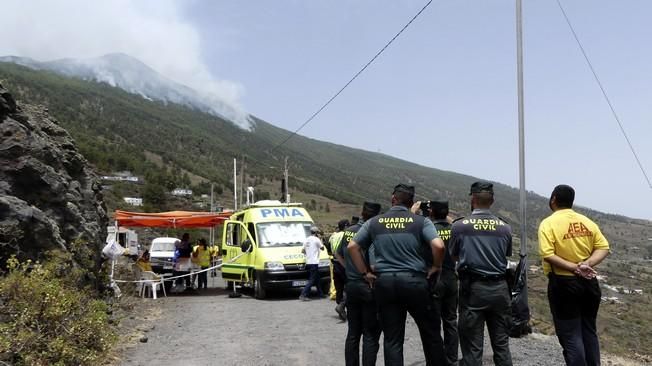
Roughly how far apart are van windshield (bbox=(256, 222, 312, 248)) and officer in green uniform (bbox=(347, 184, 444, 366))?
9.78 meters

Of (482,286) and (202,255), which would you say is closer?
(482,286)

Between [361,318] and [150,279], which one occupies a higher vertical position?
[150,279]

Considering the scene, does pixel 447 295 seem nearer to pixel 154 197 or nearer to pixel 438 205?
pixel 438 205

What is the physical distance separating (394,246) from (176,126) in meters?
136

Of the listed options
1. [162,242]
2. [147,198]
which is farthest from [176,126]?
[162,242]

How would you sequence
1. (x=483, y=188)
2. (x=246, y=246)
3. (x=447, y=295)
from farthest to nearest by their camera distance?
(x=246, y=246) < (x=447, y=295) < (x=483, y=188)

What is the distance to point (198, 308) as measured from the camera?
1334cm

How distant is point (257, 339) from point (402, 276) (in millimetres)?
4362

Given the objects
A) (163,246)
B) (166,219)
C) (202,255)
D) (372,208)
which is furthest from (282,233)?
(163,246)

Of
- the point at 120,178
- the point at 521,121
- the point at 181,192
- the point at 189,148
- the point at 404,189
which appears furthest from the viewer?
the point at 189,148

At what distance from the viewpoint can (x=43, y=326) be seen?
611 cm

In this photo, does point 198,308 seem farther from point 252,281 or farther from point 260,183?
point 260,183

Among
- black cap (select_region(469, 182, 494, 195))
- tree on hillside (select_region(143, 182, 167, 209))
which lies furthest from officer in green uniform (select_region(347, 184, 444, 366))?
tree on hillside (select_region(143, 182, 167, 209))

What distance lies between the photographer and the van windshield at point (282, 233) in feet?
49.9
